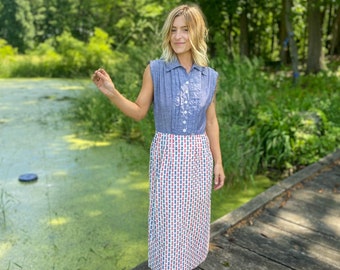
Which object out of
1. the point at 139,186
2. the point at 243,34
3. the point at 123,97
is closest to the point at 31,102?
the point at 139,186

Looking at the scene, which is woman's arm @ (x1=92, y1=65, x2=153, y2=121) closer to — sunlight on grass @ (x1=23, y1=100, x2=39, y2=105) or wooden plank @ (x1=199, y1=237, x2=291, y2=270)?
wooden plank @ (x1=199, y1=237, x2=291, y2=270)

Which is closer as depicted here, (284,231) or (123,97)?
(123,97)

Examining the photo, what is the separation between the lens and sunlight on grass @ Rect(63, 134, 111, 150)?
13.9 ft

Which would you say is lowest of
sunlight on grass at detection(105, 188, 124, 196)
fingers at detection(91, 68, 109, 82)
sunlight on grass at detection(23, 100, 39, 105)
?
sunlight on grass at detection(105, 188, 124, 196)

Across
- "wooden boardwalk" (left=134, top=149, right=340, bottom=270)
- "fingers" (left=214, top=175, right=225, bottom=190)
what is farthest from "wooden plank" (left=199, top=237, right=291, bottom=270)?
"fingers" (left=214, top=175, right=225, bottom=190)

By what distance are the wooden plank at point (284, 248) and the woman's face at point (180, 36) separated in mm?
1061

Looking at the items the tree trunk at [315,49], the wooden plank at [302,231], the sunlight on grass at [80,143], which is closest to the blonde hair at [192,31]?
the wooden plank at [302,231]

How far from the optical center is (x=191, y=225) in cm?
156

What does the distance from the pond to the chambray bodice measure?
0.56m

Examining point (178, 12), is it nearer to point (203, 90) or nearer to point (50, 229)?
point (203, 90)

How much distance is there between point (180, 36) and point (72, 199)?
A: 1.91 meters

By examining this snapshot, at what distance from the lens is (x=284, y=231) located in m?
2.11

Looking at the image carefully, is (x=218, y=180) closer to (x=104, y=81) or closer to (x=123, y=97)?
(x=123, y=97)

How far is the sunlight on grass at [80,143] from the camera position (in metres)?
4.23
